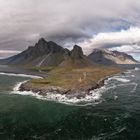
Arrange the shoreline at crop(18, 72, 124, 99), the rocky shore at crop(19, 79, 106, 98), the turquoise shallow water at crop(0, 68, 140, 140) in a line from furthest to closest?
the rocky shore at crop(19, 79, 106, 98), the shoreline at crop(18, 72, 124, 99), the turquoise shallow water at crop(0, 68, 140, 140)

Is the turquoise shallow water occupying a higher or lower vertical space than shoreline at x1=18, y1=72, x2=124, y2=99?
lower

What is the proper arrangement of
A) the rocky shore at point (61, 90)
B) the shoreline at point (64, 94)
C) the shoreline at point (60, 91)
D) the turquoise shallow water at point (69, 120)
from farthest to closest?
the rocky shore at point (61, 90) → the shoreline at point (60, 91) → the shoreline at point (64, 94) → the turquoise shallow water at point (69, 120)

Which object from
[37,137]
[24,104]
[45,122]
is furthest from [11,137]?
[24,104]

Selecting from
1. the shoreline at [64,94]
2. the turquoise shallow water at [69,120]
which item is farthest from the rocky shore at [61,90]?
the turquoise shallow water at [69,120]

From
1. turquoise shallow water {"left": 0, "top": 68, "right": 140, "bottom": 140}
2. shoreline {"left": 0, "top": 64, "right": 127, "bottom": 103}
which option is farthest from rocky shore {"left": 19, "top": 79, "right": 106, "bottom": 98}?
turquoise shallow water {"left": 0, "top": 68, "right": 140, "bottom": 140}

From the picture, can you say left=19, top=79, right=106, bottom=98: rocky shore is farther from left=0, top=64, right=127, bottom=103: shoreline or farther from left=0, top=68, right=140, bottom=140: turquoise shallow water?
left=0, top=68, right=140, bottom=140: turquoise shallow water

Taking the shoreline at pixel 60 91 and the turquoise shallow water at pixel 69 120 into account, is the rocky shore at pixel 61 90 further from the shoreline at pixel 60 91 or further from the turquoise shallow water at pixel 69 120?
the turquoise shallow water at pixel 69 120

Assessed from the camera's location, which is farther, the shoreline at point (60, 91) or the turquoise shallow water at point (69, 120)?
the shoreline at point (60, 91)

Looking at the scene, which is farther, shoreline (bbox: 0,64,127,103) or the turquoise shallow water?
shoreline (bbox: 0,64,127,103)

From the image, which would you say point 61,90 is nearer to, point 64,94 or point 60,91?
point 60,91

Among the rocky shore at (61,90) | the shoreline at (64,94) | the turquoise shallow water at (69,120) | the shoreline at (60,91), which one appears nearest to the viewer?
the turquoise shallow water at (69,120)
